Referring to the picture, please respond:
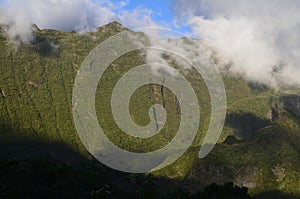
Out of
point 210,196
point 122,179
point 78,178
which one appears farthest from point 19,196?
point 122,179

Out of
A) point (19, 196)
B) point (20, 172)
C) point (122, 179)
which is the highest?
point (122, 179)

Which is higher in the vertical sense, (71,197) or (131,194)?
(131,194)

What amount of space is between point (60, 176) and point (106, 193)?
10.7 m

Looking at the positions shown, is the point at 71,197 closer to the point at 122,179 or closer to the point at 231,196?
the point at 231,196

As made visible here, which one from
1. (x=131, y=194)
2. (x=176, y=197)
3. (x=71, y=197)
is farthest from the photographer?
(x=131, y=194)

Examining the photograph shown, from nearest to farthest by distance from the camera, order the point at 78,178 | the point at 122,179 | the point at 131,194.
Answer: the point at 78,178
the point at 131,194
the point at 122,179

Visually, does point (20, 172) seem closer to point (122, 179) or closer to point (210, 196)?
point (210, 196)

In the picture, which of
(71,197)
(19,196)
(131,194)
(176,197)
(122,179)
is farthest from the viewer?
(122,179)

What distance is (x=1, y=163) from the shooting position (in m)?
83.4

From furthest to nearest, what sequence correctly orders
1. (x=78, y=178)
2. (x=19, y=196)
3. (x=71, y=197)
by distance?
1. (x=78, y=178)
2. (x=71, y=197)
3. (x=19, y=196)

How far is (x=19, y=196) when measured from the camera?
68.2m

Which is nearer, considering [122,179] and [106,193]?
[106,193]

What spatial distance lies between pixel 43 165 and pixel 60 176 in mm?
5135

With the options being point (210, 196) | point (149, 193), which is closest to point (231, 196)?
point (210, 196)
